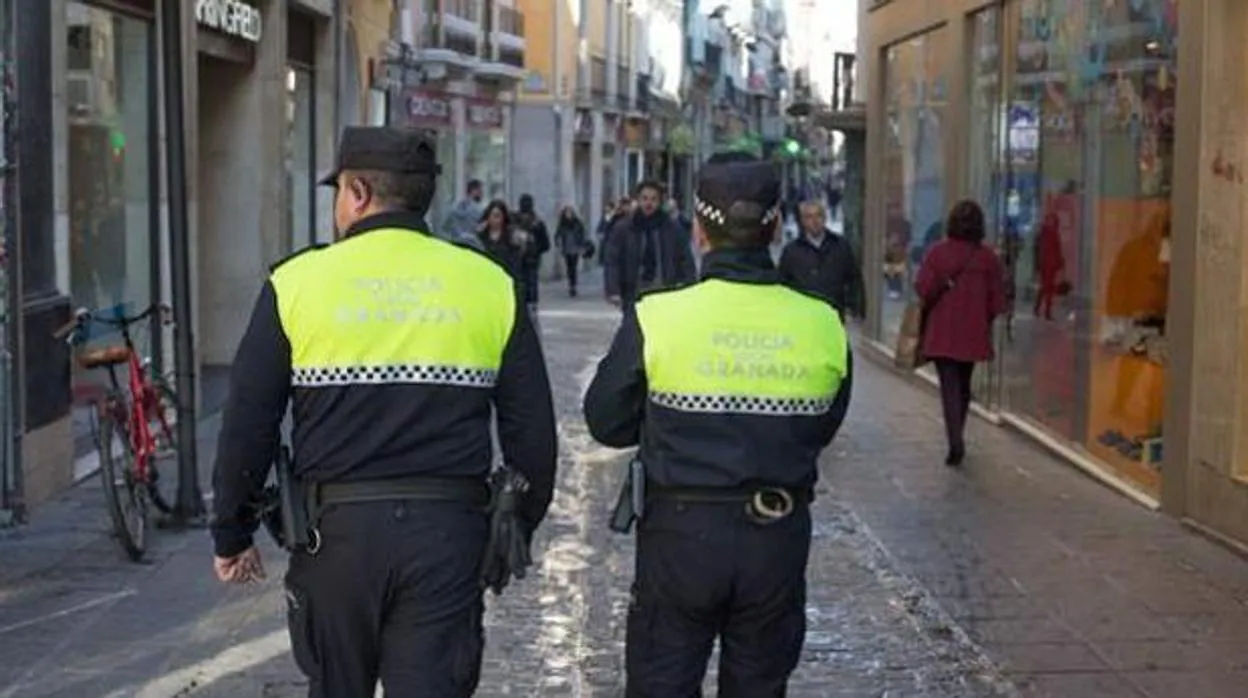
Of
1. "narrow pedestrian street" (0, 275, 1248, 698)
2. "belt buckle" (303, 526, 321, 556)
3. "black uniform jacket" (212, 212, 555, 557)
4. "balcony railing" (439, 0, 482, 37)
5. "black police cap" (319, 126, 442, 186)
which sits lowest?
"narrow pedestrian street" (0, 275, 1248, 698)

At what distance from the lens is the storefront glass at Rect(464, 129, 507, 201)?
3588cm

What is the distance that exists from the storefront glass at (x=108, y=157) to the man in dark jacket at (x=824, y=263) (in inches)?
170

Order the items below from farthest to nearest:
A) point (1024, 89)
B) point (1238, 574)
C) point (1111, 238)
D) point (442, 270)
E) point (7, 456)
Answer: point (1024, 89)
point (1111, 238)
point (7, 456)
point (1238, 574)
point (442, 270)

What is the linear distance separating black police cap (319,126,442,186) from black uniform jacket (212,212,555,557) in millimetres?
114

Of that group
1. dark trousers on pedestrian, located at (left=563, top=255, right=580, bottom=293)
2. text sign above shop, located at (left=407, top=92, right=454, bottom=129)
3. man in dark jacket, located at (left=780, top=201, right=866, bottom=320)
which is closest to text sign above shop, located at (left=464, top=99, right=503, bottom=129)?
text sign above shop, located at (left=407, top=92, right=454, bottom=129)

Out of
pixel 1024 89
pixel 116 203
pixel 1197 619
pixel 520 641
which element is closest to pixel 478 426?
pixel 520 641

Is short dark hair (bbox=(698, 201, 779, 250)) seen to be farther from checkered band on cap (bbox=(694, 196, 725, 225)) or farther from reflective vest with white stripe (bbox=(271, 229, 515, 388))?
reflective vest with white stripe (bbox=(271, 229, 515, 388))

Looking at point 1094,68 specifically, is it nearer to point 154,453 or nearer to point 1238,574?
point 1238,574

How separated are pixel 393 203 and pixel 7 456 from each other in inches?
231

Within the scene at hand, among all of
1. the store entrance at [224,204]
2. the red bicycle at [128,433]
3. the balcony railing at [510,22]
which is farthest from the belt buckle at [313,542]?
the balcony railing at [510,22]

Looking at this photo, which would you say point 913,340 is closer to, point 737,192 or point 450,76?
point 737,192

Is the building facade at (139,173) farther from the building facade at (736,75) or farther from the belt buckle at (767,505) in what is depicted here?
the building facade at (736,75)

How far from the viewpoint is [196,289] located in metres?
15.4

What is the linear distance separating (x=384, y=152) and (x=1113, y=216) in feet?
26.6
